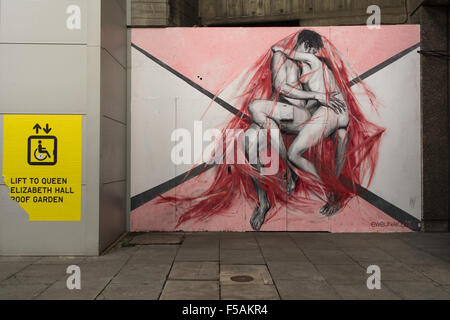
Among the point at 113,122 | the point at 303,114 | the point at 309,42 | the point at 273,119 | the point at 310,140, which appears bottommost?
the point at 310,140

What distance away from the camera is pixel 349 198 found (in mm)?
8242

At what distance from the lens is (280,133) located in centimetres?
824

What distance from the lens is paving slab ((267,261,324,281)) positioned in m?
5.08

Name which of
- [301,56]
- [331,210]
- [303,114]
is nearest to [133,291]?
[331,210]

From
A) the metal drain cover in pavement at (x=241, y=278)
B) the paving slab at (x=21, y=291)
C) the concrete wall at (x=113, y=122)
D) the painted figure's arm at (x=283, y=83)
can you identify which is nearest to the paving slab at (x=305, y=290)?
the metal drain cover in pavement at (x=241, y=278)

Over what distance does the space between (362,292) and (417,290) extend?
2.33ft

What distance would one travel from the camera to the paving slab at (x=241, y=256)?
5.91 metres

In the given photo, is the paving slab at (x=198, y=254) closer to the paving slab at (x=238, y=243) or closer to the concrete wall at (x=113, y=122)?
the paving slab at (x=238, y=243)

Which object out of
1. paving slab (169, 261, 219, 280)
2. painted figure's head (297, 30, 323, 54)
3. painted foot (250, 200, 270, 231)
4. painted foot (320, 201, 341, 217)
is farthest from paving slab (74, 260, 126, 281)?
painted figure's head (297, 30, 323, 54)

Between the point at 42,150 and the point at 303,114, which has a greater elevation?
the point at 303,114

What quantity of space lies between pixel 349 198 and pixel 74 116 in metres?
5.94

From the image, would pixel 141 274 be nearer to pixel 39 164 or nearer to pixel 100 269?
pixel 100 269

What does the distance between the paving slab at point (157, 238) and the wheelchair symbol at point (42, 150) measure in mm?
2242
